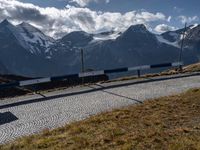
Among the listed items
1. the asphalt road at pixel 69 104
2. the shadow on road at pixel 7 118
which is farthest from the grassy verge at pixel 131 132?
the shadow on road at pixel 7 118

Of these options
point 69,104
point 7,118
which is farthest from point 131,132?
point 69,104

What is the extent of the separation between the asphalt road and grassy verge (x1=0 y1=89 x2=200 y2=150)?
1670 mm

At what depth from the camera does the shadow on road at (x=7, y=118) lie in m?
18.1

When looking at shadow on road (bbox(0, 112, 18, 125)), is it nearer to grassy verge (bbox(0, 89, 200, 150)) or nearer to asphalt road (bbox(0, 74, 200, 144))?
asphalt road (bbox(0, 74, 200, 144))

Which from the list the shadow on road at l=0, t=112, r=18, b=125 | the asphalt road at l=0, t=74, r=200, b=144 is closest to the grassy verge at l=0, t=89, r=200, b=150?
the asphalt road at l=0, t=74, r=200, b=144

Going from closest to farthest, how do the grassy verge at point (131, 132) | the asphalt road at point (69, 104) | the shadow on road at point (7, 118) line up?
the grassy verge at point (131, 132) → the asphalt road at point (69, 104) → the shadow on road at point (7, 118)

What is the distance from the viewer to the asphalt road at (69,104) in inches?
659

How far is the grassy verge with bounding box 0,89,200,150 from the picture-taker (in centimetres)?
1166

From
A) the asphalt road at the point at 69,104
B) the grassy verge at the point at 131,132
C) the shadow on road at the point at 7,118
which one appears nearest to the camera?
the grassy verge at the point at 131,132

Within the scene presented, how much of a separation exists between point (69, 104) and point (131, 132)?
907 centimetres

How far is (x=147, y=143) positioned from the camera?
11625mm

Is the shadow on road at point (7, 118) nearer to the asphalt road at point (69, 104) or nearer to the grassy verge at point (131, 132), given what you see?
the asphalt road at point (69, 104)

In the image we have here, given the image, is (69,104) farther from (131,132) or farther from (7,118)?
(131,132)

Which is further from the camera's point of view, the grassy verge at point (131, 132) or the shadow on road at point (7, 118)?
the shadow on road at point (7, 118)
